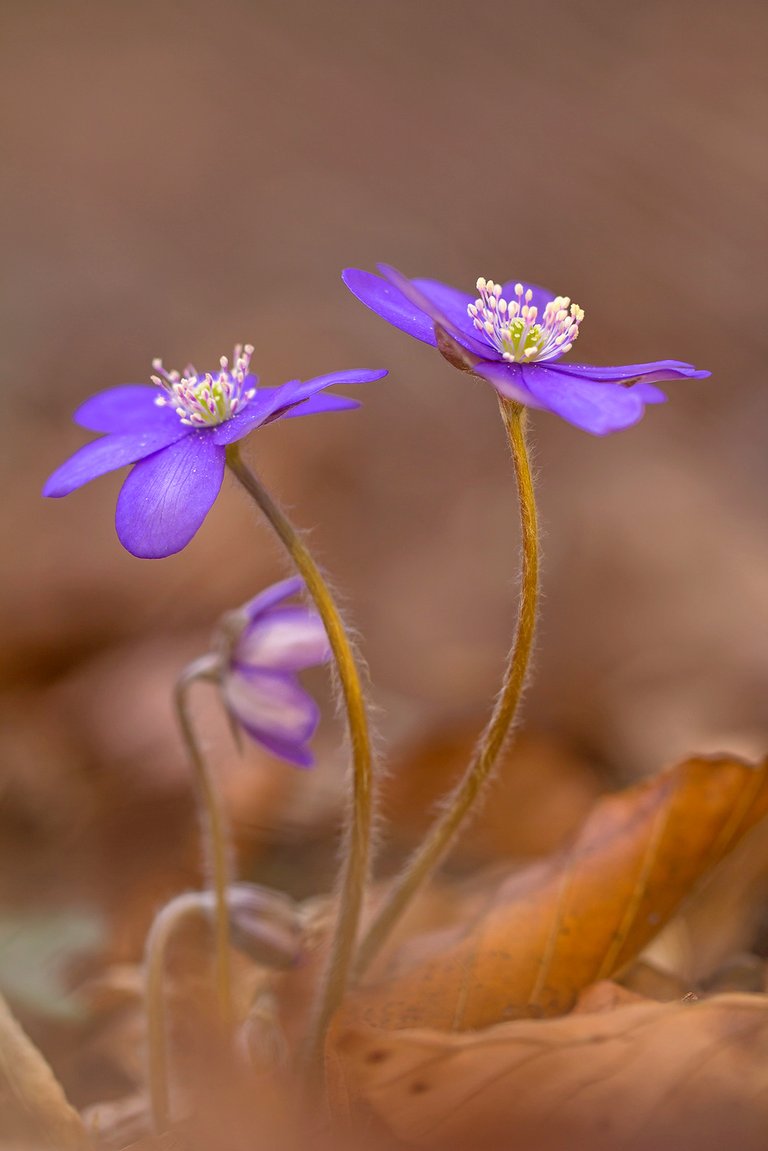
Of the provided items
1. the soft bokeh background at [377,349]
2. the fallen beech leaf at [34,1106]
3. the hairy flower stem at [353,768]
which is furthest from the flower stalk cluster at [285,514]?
the soft bokeh background at [377,349]

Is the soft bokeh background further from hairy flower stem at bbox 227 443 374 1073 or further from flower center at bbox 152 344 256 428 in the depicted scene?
flower center at bbox 152 344 256 428

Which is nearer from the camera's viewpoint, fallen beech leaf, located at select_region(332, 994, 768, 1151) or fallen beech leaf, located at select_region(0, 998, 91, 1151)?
fallen beech leaf, located at select_region(332, 994, 768, 1151)

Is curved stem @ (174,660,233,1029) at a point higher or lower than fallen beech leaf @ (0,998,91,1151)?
higher

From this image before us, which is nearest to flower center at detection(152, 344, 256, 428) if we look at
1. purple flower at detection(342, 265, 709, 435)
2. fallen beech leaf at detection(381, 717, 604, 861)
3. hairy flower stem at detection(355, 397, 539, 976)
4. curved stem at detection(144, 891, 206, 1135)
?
purple flower at detection(342, 265, 709, 435)

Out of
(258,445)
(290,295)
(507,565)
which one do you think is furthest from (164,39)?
(507,565)

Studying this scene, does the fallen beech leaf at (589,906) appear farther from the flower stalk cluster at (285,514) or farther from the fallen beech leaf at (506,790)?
the fallen beech leaf at (506,790)

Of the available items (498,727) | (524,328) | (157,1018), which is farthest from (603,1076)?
(524,328)
